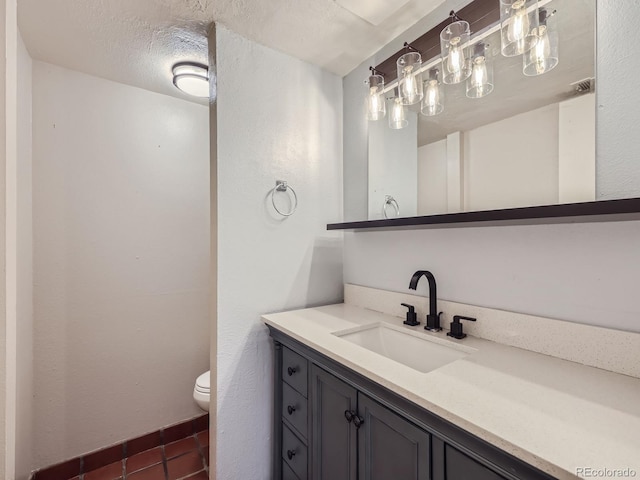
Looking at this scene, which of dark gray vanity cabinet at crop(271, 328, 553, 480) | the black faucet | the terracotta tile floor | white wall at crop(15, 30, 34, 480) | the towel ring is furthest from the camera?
the terracotta tile floor

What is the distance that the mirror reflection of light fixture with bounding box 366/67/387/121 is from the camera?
1553 mm

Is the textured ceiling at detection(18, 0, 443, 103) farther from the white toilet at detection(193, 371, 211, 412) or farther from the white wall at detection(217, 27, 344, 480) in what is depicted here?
the white toilet at detection(193, 371, 211, 412)

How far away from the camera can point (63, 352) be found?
165cm

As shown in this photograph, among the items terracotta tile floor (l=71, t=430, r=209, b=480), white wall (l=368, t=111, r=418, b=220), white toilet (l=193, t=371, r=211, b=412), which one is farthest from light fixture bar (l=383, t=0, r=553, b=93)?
terracotta tile floor (l=71, t=430, r=209, b=480)

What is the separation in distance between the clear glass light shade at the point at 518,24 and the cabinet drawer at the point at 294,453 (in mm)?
1742

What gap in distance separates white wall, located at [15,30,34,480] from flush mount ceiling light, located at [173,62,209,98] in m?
0.68

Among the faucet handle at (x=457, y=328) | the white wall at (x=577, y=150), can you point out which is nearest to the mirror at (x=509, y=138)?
the white wall at (x=577, y=150)

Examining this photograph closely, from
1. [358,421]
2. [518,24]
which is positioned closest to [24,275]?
[358,421]

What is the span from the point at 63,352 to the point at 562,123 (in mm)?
2554

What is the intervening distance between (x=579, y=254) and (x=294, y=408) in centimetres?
122

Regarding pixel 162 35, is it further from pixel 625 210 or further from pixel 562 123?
pixel 625 210

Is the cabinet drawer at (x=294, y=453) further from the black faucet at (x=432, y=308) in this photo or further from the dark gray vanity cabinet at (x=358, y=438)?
the black faucet at (x=432, y=308)

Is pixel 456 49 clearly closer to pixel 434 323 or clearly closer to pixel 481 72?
pixel 481 72

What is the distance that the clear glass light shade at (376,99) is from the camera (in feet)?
5.09
